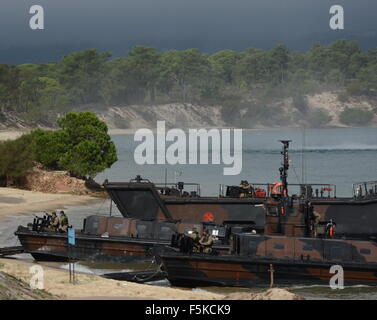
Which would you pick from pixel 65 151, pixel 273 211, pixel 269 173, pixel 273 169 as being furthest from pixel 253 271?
pixel 273 169

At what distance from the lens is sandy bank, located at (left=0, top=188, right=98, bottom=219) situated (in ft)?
189

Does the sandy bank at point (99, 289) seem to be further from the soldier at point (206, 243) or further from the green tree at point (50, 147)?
the green tree at point (50, 147)

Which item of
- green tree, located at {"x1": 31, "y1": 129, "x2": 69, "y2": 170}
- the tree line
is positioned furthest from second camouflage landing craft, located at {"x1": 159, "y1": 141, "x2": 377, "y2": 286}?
green tree, located at {"x1": 31, "y1": 129, "x2": 69, "y2": 170}

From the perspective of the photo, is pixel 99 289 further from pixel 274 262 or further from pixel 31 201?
pixel 31 201

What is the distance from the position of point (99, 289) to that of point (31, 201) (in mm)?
33550

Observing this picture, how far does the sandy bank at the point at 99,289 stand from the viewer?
2817 cm

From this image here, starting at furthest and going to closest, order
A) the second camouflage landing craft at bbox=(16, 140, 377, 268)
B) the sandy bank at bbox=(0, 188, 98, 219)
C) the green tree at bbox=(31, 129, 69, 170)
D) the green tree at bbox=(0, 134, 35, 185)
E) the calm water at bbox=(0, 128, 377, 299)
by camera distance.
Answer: the green tree at bbox=(31, 129, 69, 170), the green tree at bbox=(0, 134, 35, 185), the sandy bank at bbox=(0, 188, 98, 219), the calm water at bbox=(0, 128, 377, 299), the second camouflage landing craft at bbox=(16, 140, 377, 268)

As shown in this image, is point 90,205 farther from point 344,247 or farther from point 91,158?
point 344,247

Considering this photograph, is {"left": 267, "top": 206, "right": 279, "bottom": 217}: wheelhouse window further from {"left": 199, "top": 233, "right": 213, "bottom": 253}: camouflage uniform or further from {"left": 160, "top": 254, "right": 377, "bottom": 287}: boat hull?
{"left": 199, "top": 233, "right": 213, "bottom": 253}: camouflage uniform

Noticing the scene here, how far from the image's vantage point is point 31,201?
203 ft

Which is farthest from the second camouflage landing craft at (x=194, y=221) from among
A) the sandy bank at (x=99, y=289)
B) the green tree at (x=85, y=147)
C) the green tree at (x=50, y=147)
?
the green tree at (x=50, y=147)

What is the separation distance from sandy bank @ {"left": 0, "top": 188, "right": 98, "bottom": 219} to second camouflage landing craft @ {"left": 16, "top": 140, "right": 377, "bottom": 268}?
55.2ft
